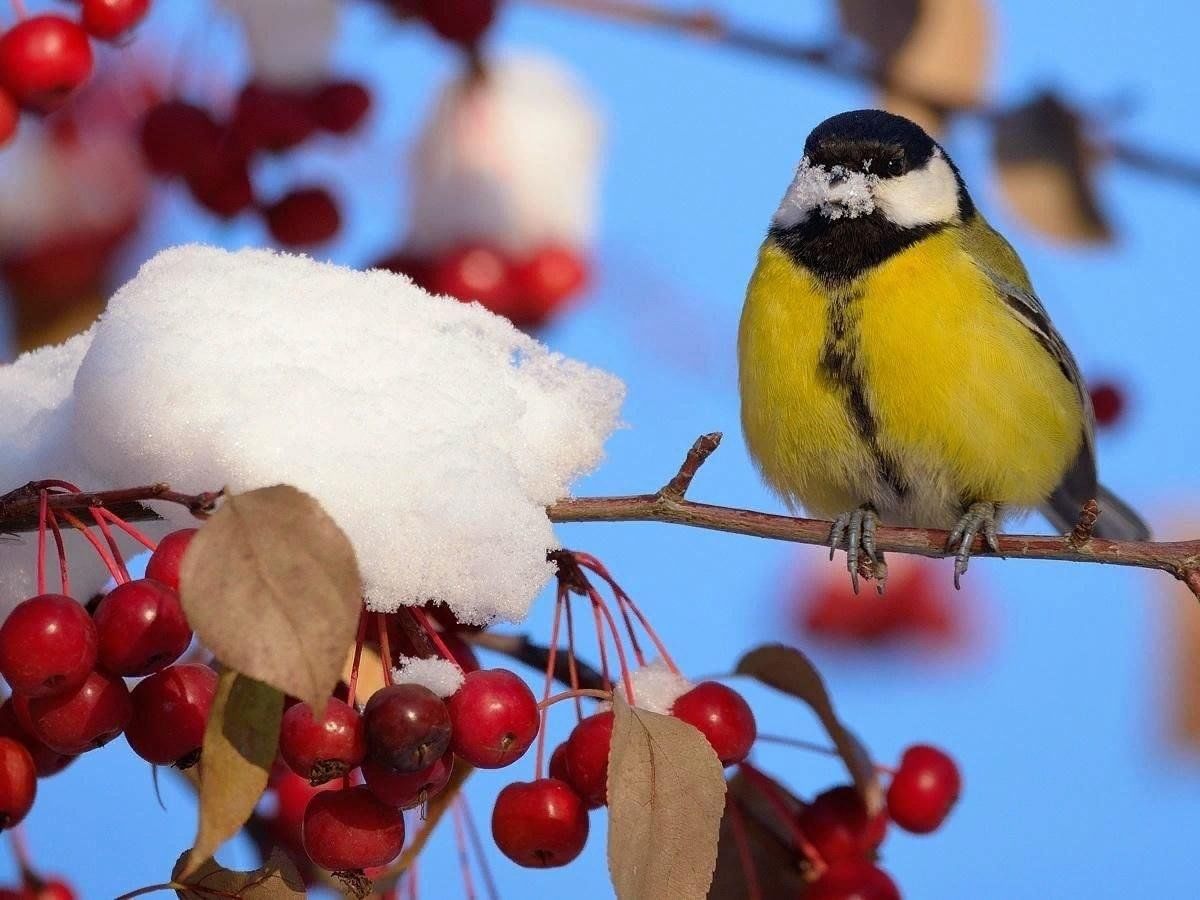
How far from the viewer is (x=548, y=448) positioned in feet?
4.34

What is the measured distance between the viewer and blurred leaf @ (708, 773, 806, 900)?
1.48 meters

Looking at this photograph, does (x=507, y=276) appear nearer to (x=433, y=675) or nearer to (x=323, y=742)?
(x=433, y=675)

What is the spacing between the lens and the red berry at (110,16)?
5.31 feet

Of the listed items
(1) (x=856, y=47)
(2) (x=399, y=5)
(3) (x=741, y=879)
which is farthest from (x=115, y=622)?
(1) (x=856, y=47)

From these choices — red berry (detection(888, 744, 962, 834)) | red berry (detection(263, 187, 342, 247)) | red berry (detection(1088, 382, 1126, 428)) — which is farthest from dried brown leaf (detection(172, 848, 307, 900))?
red berry (detection(1088, 382, 1126, 428))

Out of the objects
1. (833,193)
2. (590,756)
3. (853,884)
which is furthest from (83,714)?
(833,193)

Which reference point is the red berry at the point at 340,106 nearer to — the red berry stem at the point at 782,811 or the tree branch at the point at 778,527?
the tree branch at the point at 778,527

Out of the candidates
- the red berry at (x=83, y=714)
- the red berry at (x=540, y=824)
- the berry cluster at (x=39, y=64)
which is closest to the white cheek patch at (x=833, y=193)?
the berry cluster at (x=39, y=64)

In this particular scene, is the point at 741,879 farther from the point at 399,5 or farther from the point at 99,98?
the point at 99,98

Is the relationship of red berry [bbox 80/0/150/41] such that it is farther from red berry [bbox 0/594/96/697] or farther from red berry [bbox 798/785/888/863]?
red berry [bbox 798/785/888/863]

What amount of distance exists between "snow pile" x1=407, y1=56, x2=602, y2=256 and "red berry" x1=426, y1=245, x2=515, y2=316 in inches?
1.3

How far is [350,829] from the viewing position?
3.60 ft

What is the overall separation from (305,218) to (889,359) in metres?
0.82

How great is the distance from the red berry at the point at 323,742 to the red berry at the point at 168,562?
13cm
